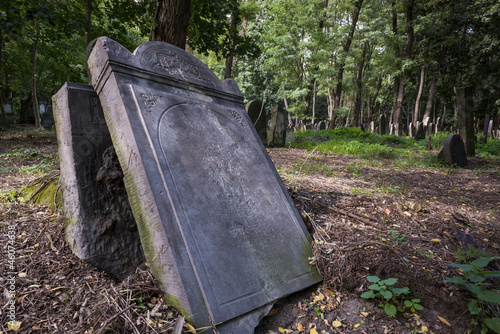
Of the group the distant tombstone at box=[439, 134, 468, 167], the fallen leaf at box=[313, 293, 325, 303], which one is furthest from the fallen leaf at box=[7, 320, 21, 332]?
the distant tombstone at box=[439, 134, 468, 167]

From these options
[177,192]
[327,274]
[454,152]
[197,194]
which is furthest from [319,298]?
[454,152]

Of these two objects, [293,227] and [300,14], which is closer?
[293,227]

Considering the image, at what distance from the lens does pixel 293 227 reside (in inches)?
82.8

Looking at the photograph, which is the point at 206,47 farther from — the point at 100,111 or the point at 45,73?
the point at 45,73

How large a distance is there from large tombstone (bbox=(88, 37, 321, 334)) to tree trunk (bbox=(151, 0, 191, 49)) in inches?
72.0

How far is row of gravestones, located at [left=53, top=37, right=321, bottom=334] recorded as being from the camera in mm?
1475

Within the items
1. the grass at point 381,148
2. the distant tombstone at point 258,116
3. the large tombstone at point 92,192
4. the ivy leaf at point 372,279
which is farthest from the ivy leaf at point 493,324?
the distant tombstone at point 258,116

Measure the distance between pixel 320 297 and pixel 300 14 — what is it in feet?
62.7

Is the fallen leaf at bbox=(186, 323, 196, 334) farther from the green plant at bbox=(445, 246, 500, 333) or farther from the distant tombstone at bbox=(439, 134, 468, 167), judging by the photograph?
the distant tombstone at bbox=(439, 134, 468, 167)

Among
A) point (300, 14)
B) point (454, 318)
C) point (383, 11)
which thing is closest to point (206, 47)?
point (454, 318)

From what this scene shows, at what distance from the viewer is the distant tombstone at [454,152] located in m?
6.31

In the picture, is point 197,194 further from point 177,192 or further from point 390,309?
point 390,309

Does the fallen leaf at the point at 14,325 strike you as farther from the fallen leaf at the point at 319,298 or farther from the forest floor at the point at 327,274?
the fallen leaf at the point at 319,298

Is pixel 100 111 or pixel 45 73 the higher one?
pixel 45 73
